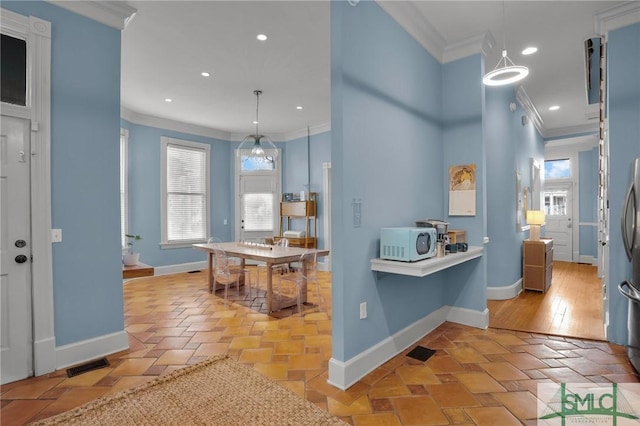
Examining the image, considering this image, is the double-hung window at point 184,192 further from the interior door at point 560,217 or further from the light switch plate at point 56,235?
the interior door at point 560,217

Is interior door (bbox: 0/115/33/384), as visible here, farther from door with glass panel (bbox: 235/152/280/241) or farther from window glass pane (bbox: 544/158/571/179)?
→ window glass pane (bbox: 544/158/571/179)

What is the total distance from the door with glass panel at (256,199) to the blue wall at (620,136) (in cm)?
574

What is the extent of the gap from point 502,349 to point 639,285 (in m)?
1.11

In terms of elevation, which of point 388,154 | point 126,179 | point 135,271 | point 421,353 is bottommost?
point 421,353

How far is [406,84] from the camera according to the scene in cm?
297

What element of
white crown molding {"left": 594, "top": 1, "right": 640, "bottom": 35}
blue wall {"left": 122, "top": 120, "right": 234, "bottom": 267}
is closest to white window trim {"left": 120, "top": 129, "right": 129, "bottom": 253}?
blue wall {"left": 122, "top": 120, "right": 234, "bottom": 267}

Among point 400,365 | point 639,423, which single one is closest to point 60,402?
point 400,365

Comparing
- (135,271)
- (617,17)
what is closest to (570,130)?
(617,17)

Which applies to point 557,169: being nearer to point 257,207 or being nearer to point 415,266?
point 257,207

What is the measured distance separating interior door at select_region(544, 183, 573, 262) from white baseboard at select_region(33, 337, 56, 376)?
9434 mm

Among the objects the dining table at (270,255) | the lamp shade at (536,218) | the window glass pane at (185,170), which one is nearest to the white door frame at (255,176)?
the window glass pane at (185,170)

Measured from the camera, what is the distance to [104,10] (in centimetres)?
272

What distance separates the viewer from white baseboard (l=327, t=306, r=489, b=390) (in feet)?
7.34

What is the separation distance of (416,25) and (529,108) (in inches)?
139
